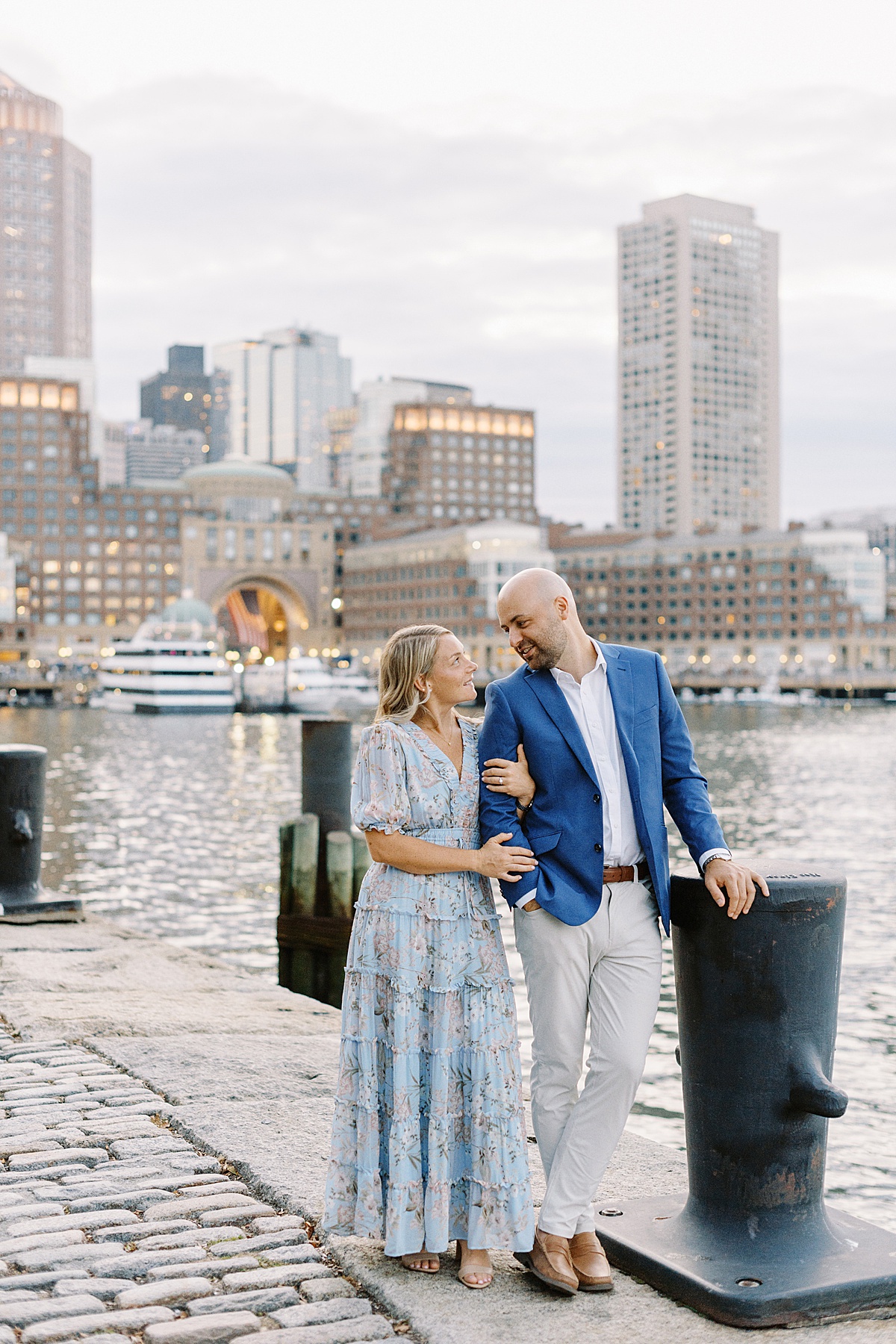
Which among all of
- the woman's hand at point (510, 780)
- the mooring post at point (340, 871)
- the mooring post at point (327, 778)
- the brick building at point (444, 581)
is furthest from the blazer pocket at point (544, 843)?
the brick building at point (444, 581)

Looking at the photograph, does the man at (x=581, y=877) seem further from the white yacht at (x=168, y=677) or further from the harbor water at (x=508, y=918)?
the white yacht at (x=168, y=677)

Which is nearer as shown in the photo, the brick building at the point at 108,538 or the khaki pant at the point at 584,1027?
the khaki pant at the point at 584,1027

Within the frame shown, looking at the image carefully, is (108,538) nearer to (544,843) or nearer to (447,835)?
(447,835)

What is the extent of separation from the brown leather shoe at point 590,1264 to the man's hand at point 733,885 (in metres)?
1.11

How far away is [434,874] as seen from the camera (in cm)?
431

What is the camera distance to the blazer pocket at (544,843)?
4.31m

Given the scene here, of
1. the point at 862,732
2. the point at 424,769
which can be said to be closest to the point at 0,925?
the point at 424,769

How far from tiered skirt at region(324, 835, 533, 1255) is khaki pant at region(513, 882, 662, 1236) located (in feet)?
0.37

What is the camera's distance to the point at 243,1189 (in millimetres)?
4906

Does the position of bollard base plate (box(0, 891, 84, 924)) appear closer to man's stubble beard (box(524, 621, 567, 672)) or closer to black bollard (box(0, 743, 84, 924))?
black bollard (box(0, 743, 84, 924))

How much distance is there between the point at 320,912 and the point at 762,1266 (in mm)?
9502

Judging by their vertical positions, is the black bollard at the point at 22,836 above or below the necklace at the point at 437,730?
below

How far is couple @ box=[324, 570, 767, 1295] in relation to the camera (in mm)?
4164

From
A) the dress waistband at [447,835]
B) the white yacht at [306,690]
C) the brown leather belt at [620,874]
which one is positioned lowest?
the white yacht at [306,690]
